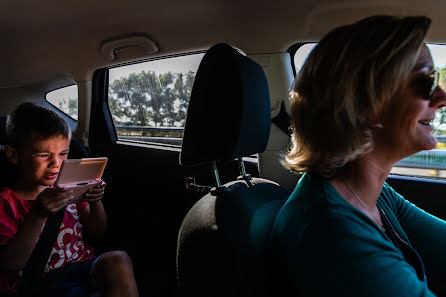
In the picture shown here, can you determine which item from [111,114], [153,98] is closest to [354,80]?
[153,98]

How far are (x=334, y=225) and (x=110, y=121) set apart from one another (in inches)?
121

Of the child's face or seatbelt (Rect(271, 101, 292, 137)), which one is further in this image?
seatbelt (Rect(271, 101, 292, 137))

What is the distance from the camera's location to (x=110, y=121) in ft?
11.1

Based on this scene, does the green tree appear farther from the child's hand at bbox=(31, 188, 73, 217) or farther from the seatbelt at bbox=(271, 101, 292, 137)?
the child's hand at bbox=(31, 188, 73, 217)

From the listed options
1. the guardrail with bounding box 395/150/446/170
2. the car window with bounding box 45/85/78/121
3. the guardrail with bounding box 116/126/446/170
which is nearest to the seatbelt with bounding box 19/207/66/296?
the guardrail with bounding box 116/126/446/170

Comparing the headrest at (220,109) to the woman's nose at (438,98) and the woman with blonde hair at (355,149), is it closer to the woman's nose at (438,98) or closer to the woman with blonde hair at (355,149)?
the woman with blonde hair at (355,149)

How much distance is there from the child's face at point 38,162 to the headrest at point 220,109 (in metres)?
0.80

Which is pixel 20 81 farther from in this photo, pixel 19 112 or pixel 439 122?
pixel 439 122

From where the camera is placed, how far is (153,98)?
293 cm

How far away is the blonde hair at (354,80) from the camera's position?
80 cm

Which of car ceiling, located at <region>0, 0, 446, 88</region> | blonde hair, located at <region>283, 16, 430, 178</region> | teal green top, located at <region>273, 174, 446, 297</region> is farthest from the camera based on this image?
car ceiling, located at <region>0, 0, 446, 88</region>

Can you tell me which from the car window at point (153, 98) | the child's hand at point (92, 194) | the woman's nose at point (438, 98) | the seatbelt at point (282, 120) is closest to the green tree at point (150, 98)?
the car window at point (153, 98)

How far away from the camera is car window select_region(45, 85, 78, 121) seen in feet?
11.6

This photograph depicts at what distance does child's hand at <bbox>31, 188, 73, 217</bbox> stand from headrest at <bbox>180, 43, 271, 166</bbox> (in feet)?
1.96
